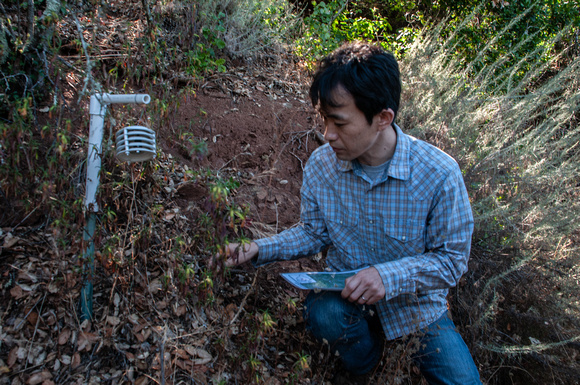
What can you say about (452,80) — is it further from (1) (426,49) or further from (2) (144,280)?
(2) (144,280)

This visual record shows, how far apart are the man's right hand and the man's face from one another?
647 millimetres

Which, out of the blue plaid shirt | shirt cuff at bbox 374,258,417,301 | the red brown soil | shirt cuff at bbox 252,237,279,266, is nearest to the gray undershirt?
the blue plaid shirt

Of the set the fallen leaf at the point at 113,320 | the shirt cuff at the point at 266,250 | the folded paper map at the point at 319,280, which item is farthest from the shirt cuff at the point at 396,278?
the fallen leaf at the point at 113,320

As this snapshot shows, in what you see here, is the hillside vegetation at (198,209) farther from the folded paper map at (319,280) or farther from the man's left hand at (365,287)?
the man's left hand at (365,287)

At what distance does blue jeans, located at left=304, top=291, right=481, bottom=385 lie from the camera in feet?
7.41

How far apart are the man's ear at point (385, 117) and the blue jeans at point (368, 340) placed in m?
0.91

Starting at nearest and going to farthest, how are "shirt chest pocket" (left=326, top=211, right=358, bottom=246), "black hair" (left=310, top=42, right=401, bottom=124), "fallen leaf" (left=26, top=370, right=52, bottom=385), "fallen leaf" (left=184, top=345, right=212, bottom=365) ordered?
1. "fallen leaf" (left=26, top=370, right=52, bottom=385)
2. "black hair" (left=310, top=42, right=401, bottom=124)
3. "fallen leaf" (left=184, top=345, right=212, bottom=365)
4. "shirt chest pocket" (left=326, top=211, right=358, bottom=246)

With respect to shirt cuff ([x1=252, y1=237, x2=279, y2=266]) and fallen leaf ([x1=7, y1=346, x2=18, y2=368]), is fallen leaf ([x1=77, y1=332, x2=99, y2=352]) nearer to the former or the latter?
fallen leaf ([x1=7, y1=346, x2=18, y2=368])

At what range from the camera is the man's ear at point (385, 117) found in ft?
7.15

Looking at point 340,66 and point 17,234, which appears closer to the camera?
point 340,66

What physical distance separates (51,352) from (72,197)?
73cm

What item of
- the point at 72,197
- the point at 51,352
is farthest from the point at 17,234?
the point at 51,352

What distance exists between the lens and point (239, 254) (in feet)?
7.25

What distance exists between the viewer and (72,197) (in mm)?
2172
